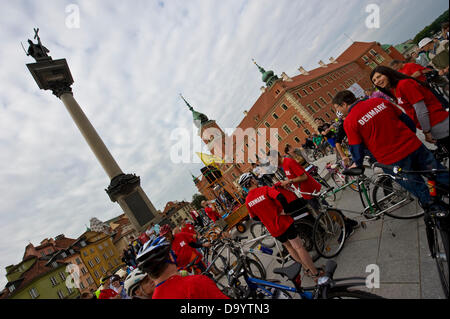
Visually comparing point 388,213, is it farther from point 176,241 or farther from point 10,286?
point 10,286

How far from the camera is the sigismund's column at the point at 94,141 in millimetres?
16359

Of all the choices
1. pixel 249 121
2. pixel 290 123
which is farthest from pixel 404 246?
pixel 249 121

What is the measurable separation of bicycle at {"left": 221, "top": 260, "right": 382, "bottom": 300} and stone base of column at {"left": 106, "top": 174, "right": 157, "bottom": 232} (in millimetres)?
14906

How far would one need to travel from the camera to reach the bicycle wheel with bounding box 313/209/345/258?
405cm

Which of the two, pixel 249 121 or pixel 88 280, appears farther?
pixel 249 121

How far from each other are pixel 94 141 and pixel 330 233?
1954 cm

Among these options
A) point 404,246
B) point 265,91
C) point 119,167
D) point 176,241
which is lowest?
point 404,246

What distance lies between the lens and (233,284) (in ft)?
9.98

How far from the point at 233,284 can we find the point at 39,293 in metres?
44.1

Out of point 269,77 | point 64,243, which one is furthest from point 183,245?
point 64,243

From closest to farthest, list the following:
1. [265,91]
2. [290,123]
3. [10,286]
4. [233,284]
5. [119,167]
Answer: [233,284], [119,167], [10,286], [290,123], [265,91]

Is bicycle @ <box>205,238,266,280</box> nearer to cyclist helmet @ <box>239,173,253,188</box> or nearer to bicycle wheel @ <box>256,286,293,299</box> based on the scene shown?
bicycle wheel @ <box>256,286,293,299</box>

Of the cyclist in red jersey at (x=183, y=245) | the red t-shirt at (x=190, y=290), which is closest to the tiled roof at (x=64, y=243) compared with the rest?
the cyclist in red jersey at (x=183, y=245)
